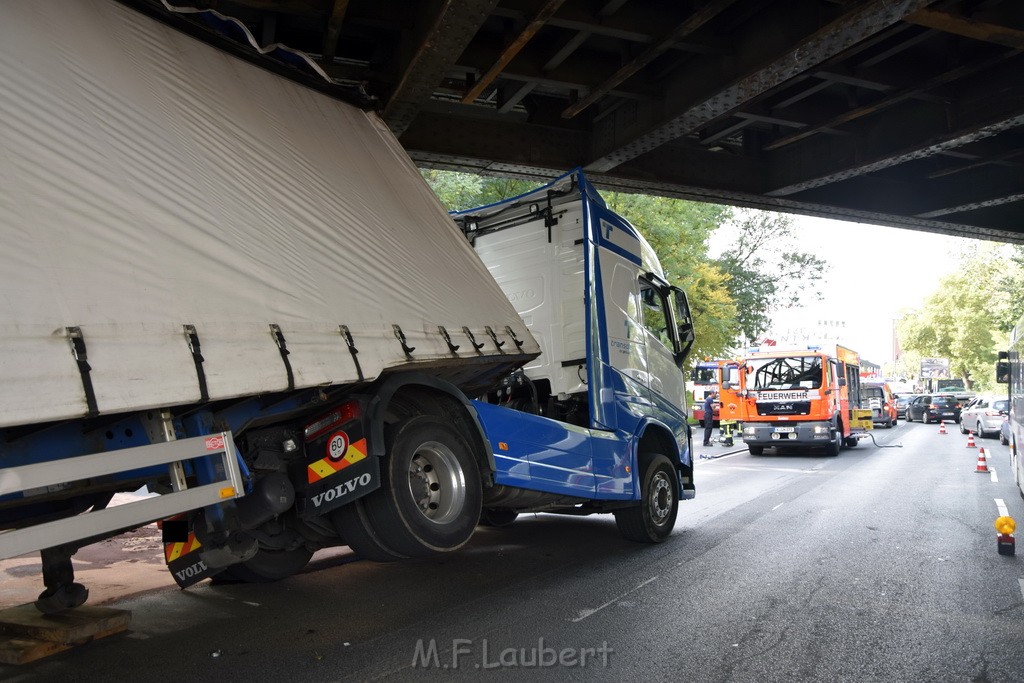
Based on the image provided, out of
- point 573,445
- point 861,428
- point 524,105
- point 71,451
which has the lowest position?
point 861,428

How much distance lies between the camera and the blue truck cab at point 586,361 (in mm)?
6348

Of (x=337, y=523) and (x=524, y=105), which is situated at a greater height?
(x=524, y=105)

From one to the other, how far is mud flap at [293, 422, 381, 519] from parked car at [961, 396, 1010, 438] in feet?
82.4

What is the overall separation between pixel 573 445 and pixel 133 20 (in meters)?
4.12

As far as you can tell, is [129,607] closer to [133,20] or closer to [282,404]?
[282,404]

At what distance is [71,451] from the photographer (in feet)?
10.6

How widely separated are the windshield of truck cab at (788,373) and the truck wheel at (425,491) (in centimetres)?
1558

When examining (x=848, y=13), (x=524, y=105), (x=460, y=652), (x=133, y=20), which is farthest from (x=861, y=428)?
(x=133, y=20)

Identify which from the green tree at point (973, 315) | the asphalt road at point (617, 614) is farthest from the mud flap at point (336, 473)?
the green tree at point (973, 315)

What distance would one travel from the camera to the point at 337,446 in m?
4.46

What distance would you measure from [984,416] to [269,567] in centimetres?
2653

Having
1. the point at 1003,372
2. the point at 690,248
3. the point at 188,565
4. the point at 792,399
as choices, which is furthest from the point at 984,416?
the point at 188,565

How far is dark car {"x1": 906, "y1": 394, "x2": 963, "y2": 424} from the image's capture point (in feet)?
123

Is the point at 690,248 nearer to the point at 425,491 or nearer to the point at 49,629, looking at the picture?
the point at 425,491
